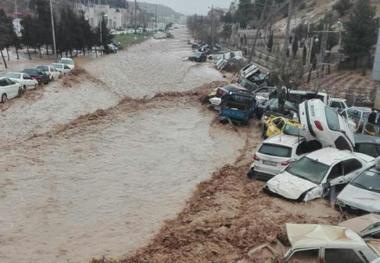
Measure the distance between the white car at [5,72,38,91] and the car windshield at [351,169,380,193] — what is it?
24389mm

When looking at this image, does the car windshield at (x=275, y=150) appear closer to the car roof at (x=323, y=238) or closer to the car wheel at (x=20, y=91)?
the car roof at (x=323, y=238)

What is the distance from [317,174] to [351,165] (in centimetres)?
139

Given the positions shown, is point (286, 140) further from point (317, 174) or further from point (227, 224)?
point (227, 224)

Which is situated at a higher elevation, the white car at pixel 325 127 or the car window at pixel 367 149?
the white car at pixel 325 127

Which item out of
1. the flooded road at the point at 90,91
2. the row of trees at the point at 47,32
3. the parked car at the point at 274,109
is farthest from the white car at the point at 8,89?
the row of trees at the point at 47,32

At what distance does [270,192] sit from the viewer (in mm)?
13180

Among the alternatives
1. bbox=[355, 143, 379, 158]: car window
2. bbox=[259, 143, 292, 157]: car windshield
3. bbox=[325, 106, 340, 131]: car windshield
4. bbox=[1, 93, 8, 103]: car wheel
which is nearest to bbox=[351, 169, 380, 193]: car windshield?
bbox=[325, 106, 340, 131]: car windshield

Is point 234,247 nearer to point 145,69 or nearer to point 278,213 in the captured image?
point 278,213

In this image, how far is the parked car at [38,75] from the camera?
115ft

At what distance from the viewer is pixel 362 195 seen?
12.0m

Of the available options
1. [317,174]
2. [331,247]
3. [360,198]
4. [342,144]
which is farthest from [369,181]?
[331,247]

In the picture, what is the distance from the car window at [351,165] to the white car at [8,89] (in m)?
21.1

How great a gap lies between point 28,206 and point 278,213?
23.5 feet

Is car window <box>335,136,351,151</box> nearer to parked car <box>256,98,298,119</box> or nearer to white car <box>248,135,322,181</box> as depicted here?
white car <box>248,135,322,181</box>
